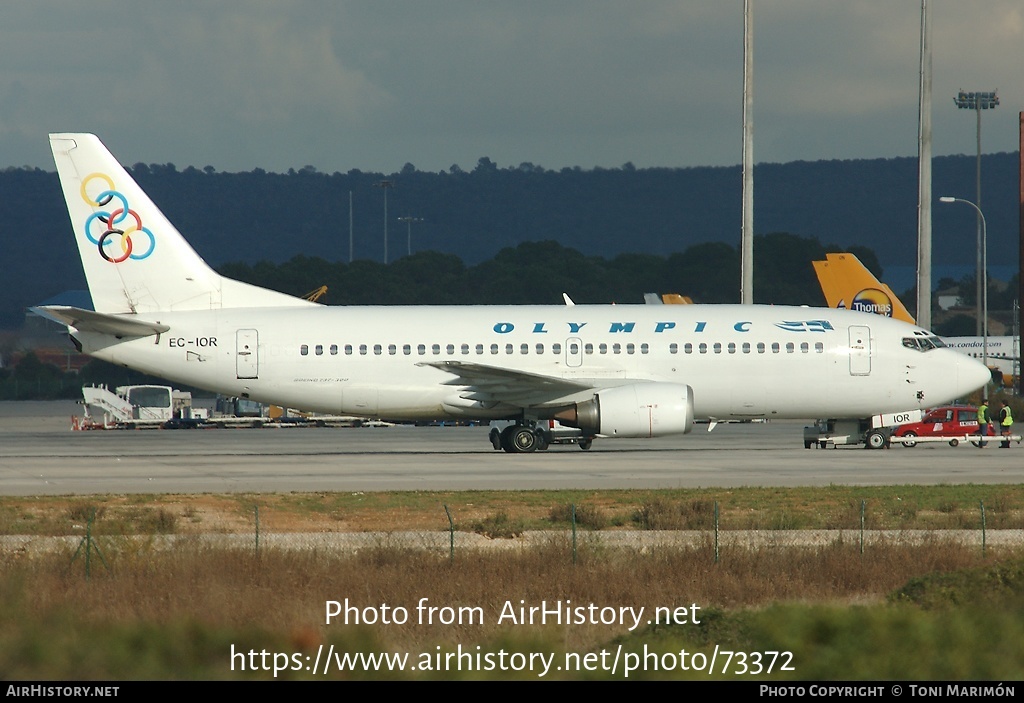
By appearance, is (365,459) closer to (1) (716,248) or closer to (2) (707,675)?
(2) (707,675)

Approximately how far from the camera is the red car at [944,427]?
138 ft

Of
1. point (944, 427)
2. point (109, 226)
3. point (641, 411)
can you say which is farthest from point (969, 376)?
point (109, 226)

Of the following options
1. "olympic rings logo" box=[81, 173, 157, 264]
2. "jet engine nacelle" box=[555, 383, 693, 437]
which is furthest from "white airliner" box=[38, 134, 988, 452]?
"jet engine nacelle" box=[555, 383, 693, 437]

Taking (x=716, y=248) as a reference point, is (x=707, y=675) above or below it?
below

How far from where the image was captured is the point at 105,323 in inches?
Answer: 1414

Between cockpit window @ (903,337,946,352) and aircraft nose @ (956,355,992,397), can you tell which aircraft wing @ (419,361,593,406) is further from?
aircraft nose @ (956,355,992,397)

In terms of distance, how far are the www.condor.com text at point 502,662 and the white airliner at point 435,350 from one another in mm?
25254

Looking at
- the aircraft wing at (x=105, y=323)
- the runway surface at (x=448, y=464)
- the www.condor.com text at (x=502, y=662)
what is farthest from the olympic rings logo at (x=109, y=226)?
the www.condor.com text at (x=502, y=662)

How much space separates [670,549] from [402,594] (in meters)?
4.49

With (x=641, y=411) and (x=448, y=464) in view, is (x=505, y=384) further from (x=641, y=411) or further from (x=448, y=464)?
(x=641, y=411)

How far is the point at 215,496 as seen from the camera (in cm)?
2509

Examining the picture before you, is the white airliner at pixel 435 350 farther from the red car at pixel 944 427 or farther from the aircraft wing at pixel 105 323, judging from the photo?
the red car at pixel 944 427

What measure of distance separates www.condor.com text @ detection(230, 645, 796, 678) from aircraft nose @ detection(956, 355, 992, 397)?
28536mm

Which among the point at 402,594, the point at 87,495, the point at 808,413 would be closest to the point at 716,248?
the point at 808,413
